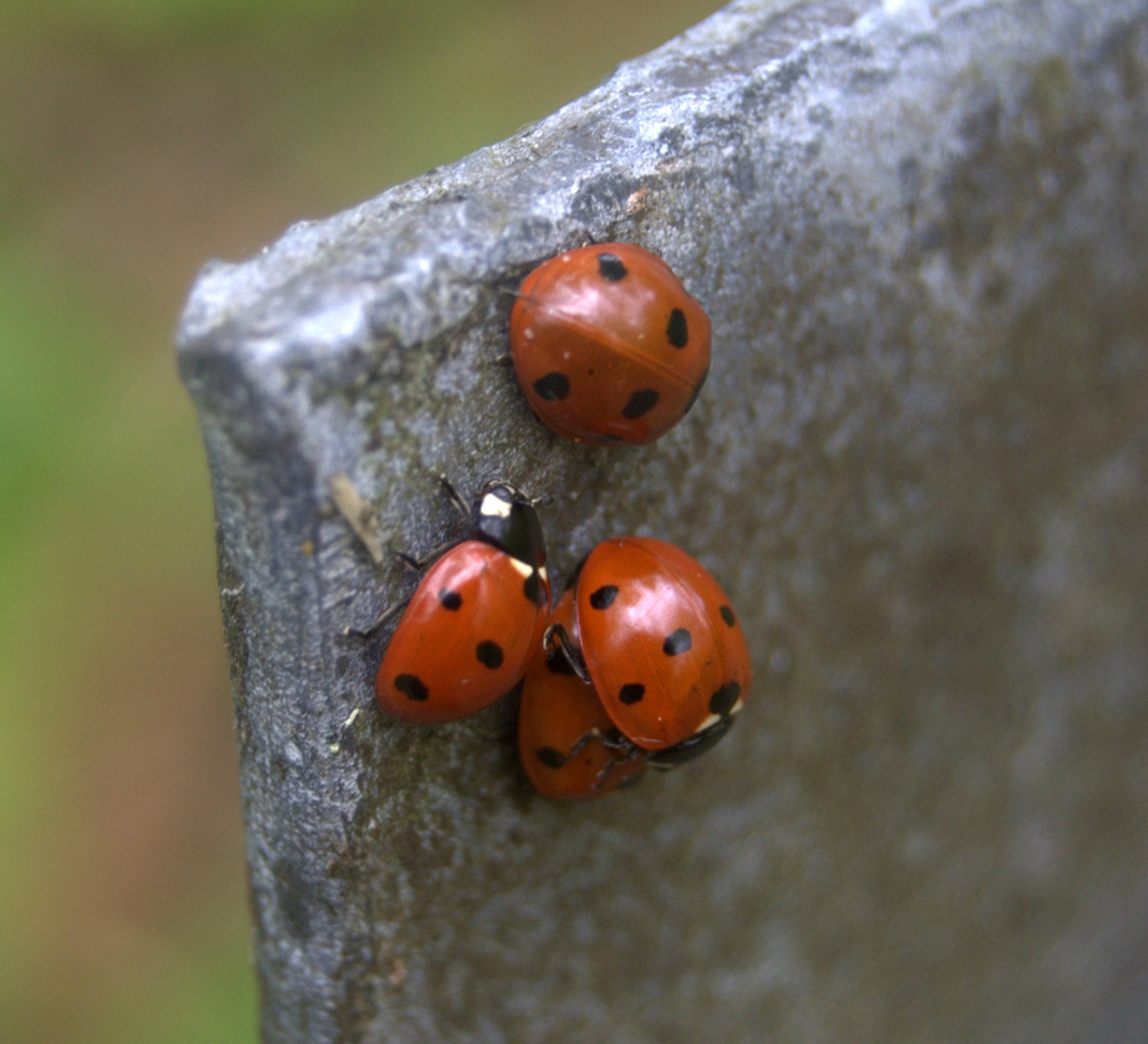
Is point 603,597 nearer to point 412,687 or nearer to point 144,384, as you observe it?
point 412,687

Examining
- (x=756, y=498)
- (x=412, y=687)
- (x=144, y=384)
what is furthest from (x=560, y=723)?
(x=144, y=384)

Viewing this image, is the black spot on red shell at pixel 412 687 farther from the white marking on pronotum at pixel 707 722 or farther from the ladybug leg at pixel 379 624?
the white marking on pronotum at pixel 707 722

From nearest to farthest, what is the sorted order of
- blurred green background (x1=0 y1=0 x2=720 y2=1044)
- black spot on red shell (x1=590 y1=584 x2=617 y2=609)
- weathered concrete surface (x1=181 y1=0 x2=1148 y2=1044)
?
weathered concrete surface (x1=181 y1=0 x2=1148 y2=1044), black spot on red shell (x1=590 y1=584 x2=617 y2=609), blurred green background (x1=0 y1=0 x2=720 y2=1044)

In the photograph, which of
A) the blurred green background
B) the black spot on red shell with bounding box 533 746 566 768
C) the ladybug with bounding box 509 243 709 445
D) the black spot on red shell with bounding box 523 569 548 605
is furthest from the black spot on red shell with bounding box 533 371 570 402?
the blurred green background

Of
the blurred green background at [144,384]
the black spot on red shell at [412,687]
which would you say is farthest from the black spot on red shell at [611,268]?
the blurred green background at [144,384]

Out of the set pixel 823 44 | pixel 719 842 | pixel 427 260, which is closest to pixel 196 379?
pixel 427 260

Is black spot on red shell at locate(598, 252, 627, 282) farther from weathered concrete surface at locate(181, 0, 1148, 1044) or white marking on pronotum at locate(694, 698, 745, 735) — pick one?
white marking on pronotum at locate(694, 698, 745, 735)
